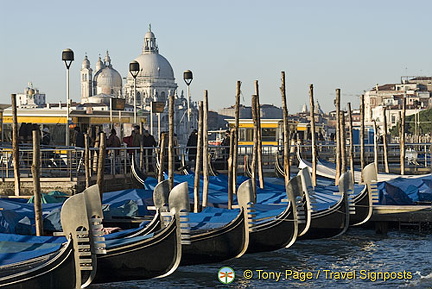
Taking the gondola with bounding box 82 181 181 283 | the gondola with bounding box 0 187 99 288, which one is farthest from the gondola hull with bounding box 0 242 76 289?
the gondola with bounding box 82 181 181 283

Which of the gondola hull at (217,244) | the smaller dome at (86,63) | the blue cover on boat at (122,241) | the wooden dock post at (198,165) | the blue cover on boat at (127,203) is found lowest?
the gondola hull at (217,244)

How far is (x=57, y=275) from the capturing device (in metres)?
7.27

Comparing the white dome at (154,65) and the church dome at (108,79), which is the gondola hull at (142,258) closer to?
the white dome at (154,65)

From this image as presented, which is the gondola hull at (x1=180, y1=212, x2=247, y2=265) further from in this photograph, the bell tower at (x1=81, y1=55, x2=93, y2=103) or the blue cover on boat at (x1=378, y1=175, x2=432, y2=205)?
the bell tower at (x1=81, y1=55, x2=93, y2=103)

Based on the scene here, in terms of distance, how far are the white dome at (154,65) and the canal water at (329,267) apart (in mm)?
89956

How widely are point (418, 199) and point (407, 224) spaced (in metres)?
0.97

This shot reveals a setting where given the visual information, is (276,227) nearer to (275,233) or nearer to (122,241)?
(275,233)

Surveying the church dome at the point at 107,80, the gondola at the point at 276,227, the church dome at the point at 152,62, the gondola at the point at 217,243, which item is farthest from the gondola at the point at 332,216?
the church dome at the point at 107,80

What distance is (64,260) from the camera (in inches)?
288

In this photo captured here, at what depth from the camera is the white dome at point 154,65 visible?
102m

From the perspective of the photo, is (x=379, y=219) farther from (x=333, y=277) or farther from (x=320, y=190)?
(x=333, y=277)

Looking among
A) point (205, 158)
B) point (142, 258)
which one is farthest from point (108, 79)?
point (142, 258)

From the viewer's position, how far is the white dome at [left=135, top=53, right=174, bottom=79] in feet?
334

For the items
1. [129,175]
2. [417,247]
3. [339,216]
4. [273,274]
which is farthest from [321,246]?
[129,175]
